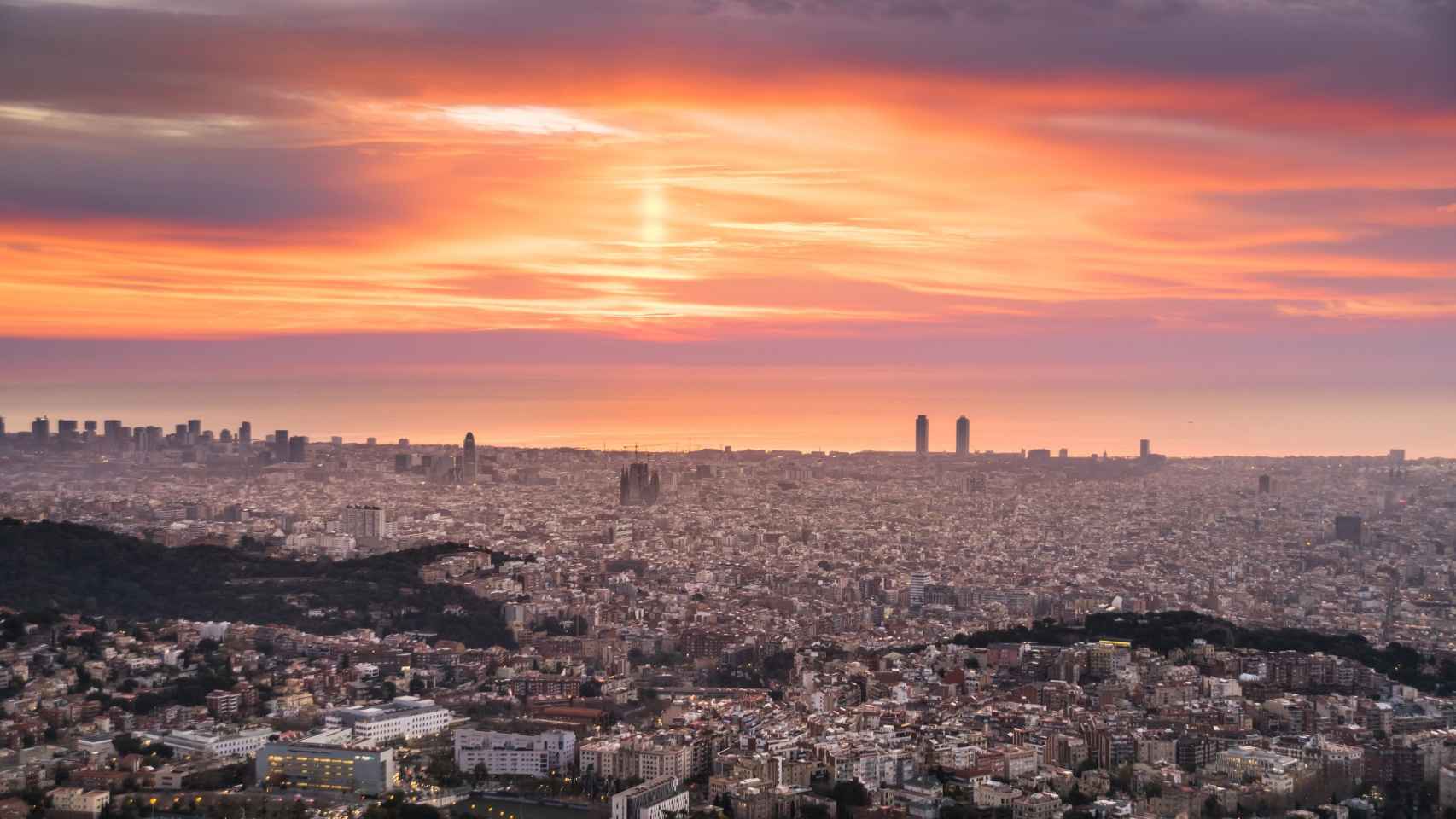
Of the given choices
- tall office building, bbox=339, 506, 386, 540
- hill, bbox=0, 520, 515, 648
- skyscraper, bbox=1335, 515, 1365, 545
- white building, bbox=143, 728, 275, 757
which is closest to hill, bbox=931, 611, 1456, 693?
hill, bbox=0, 520, 515, 648

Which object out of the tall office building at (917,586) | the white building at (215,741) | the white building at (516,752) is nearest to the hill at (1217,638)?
the tall office building at (917,586)

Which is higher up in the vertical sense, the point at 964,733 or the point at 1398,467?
the point at 1398,467

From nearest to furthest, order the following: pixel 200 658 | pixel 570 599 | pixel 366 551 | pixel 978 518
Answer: pixel 200 658 < pixel 570 599 < pixel 366 551 < pixel 978 518

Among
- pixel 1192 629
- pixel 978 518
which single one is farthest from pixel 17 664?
pixel 978 518

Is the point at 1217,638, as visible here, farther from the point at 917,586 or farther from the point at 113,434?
the point at 113,434

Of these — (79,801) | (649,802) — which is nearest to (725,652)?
(649,802)

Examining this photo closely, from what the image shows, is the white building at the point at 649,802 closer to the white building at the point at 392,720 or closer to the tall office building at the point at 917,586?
the white building at the point at 392,720

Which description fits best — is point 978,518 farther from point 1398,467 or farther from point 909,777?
point 909,777

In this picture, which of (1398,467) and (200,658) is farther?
(1398,467)
